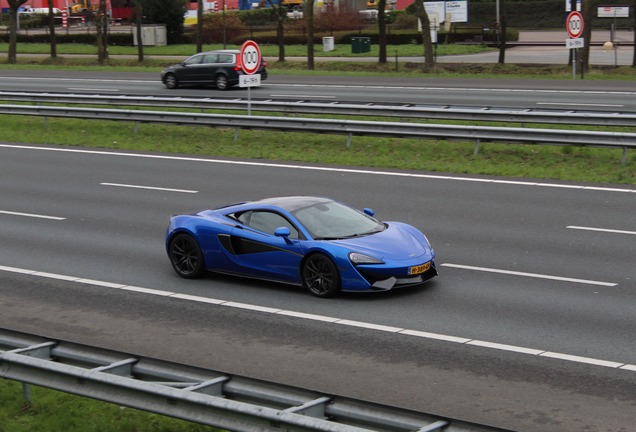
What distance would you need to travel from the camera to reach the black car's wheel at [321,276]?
1259 cm

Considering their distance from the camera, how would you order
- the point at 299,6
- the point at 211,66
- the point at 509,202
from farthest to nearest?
1. the point at 299,6
2. the point at 211,66
3. the point at 509,202

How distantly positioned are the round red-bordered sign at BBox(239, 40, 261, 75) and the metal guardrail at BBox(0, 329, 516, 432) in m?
18.4

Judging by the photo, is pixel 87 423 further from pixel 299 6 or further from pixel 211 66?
pixel 299 6

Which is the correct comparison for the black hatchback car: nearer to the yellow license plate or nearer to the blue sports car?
the blue sports car

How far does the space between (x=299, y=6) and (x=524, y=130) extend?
7813 cm

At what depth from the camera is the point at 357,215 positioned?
1377cm

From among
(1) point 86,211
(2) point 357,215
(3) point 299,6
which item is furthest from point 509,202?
(3) point 299,6

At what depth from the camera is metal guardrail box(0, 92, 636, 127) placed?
79.0ft

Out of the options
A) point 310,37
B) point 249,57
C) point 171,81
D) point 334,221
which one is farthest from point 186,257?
point 310,37

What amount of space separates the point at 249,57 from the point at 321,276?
1486cm

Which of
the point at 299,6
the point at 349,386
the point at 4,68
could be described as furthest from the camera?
the point at 299,6

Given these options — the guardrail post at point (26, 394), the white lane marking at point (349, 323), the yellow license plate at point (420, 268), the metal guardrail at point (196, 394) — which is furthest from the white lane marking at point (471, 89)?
the metal guardrail at point (196, 394)

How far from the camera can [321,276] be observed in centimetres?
1277

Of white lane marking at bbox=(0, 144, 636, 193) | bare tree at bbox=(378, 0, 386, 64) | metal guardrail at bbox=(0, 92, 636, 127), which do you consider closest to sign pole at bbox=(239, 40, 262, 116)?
metal guardrail at bbox=(0, 92, 636, 127)
